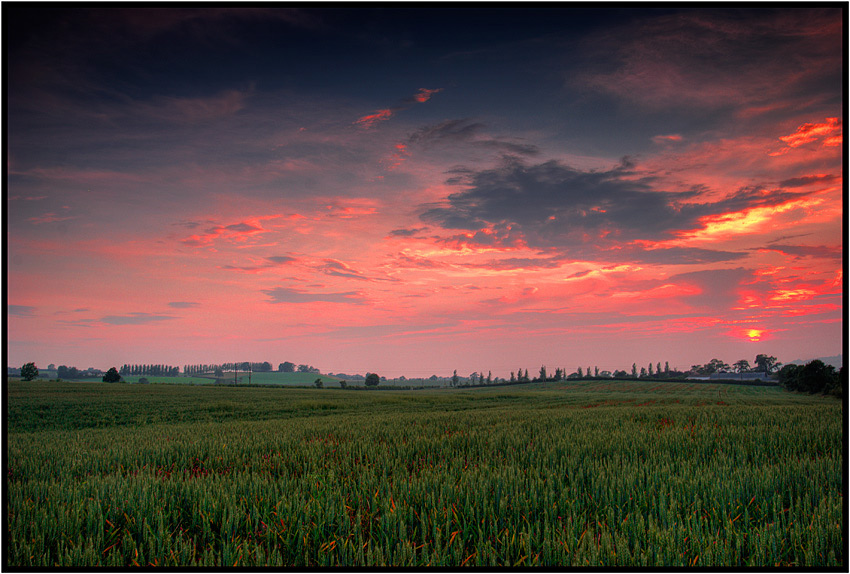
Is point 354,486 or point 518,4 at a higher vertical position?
point 518,4

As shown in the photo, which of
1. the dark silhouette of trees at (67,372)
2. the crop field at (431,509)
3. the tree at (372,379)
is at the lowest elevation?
the tree at (372,379)

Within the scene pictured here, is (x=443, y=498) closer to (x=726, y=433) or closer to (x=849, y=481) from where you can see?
(x=849, y=481)

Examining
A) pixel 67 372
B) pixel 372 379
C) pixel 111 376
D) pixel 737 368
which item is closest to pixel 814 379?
pixel 737 368

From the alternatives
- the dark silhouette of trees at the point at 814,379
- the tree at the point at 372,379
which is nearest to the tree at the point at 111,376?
the tree at the point at 372,379

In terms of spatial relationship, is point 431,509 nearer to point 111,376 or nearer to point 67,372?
point 111,376

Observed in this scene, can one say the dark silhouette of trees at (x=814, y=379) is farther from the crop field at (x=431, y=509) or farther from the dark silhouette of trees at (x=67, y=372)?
the dark silhouette of trees at (x=67, y=372)

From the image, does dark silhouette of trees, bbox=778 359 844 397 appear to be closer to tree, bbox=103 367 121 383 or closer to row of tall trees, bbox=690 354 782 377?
row of tall trees, bbox=690 354 782 377

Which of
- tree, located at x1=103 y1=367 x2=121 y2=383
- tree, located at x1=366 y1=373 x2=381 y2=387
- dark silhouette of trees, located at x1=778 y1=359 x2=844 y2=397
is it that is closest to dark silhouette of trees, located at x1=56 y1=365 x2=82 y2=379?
tree, located at x1=103 y1=367 x2=121 y2=383

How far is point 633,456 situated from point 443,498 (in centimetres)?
492

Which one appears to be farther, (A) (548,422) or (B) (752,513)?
(A) (548,422)

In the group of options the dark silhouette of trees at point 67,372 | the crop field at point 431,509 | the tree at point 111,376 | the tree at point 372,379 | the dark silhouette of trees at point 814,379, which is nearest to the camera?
the crop field at point 431,509

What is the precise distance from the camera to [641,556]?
3.52 meters

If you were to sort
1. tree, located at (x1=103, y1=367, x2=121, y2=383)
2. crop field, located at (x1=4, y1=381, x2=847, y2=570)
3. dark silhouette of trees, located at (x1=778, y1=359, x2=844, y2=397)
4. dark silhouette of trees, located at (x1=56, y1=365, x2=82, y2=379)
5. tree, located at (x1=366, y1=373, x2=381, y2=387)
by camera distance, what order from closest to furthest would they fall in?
crop field, located at (x1=4, y1=381, x2=847, y2=570) < dark silhouette of trees, located at (x1=778, y1=359, x2=844, y2=397) < tree, located at (x1=103, y1=367, x2=121, y2=383) < dark silhouette of trees, located at (x1=56, y1=365, x2=82, y2=379) < tree, located at (x1=366, y1=373, x2=381, y2=387)

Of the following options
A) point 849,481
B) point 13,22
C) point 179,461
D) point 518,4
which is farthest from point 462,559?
point 179,461
